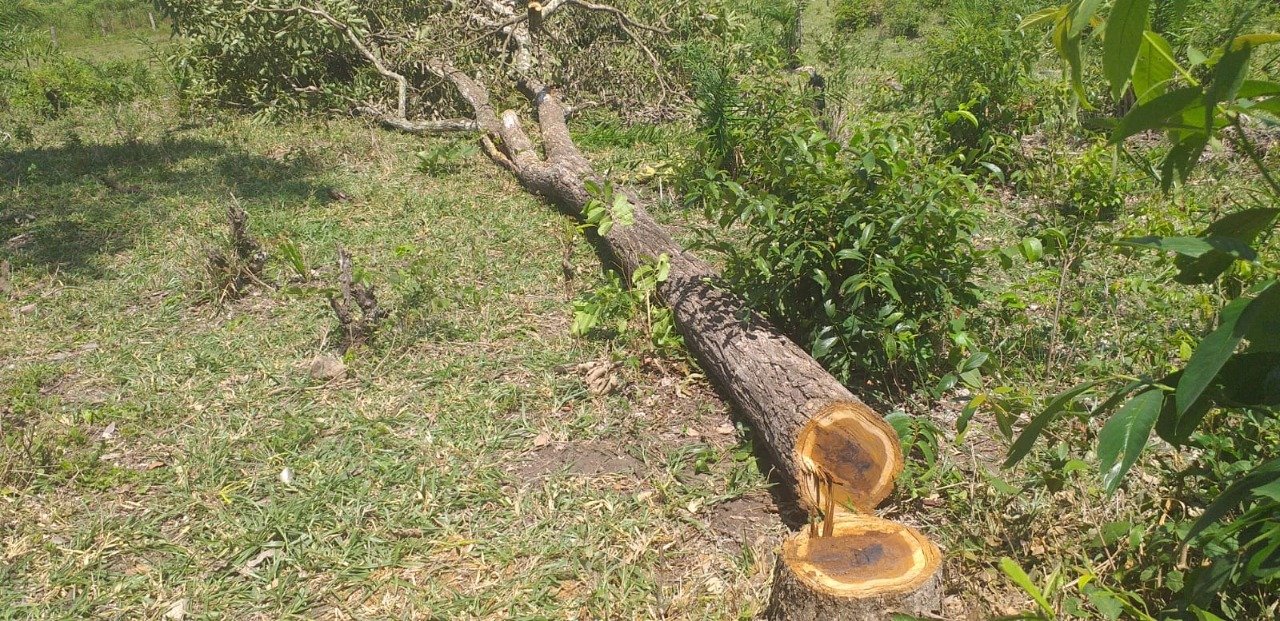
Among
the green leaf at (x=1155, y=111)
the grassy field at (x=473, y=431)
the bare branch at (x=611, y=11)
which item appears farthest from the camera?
the bare branch at (x=611, y=11)

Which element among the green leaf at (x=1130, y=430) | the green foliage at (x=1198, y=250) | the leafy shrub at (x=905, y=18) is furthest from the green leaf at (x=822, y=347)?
the leafy shrub at (x=905, y=18)

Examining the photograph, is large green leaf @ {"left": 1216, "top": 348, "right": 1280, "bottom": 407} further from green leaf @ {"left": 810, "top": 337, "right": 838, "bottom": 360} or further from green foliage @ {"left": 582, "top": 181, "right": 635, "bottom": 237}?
green foliage @ {"left": 582, "top": 181, "right": 635, "bottom": 237}

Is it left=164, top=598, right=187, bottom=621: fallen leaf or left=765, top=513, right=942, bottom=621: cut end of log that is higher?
left=765, top=513, right=942, bottom=621: cut end of log

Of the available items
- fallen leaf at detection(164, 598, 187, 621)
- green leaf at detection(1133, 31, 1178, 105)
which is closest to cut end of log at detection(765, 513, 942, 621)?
green leaf at detection(1133, 31, 1178, 105)

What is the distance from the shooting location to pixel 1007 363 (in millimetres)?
3506

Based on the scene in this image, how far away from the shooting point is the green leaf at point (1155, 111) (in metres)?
0.98

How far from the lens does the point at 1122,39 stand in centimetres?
88

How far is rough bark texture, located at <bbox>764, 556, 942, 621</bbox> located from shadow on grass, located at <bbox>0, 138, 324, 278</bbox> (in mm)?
4569

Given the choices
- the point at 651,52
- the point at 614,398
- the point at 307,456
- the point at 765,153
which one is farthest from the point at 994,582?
the point at 651,52

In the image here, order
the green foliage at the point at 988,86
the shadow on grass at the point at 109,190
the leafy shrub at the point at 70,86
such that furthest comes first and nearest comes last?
the leafy shrub at the point at 70,86 → the shadow on grass at the point at 109,190 → the green foliage at the point at 988,86

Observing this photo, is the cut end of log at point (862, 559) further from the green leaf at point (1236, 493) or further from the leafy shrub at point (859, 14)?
the leafy shrub at point (859, 14)

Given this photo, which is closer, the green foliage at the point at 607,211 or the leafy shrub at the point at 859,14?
the green foliage at the point at 607,211

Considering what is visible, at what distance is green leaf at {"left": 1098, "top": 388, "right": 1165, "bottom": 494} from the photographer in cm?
111

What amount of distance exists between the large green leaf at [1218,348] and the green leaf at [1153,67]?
0.28m
